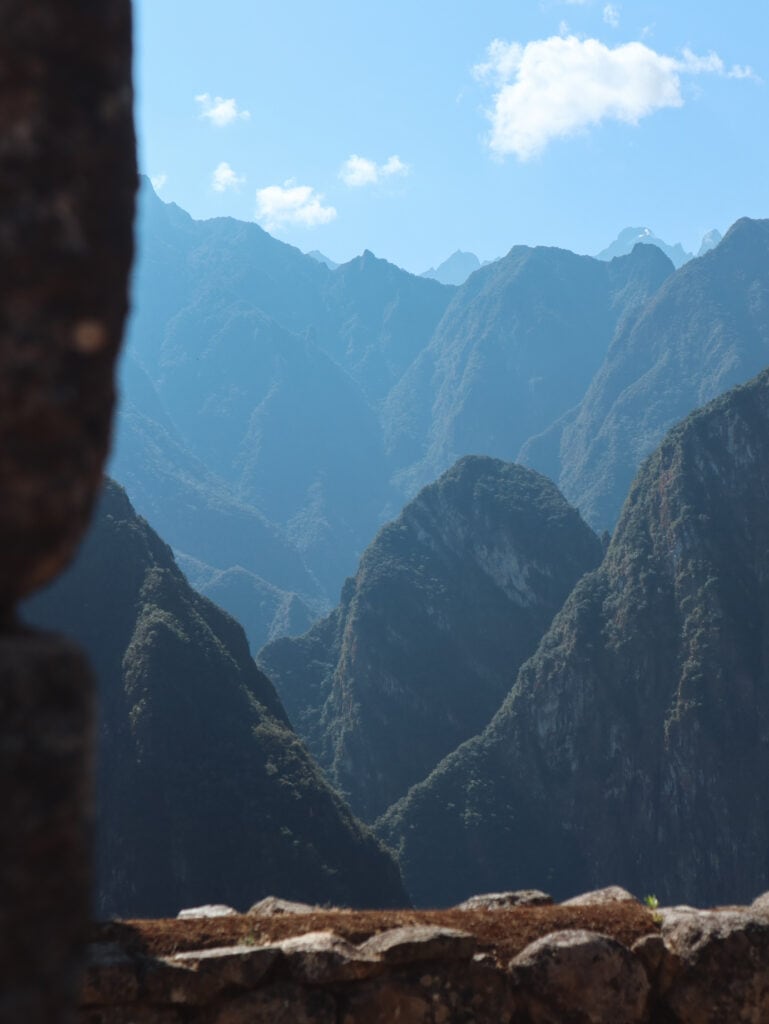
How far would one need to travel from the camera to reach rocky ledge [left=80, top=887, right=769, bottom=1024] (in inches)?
221

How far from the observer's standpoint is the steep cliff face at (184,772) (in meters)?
59.6

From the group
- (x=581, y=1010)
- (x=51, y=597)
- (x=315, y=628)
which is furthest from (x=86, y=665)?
(x=315, y=628)

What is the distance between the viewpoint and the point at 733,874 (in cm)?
7831

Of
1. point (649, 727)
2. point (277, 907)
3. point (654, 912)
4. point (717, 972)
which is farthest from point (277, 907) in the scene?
point (649, 727)

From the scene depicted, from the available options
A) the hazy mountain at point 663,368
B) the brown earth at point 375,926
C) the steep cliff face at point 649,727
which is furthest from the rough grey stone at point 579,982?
the hazy mountain at point 663,368

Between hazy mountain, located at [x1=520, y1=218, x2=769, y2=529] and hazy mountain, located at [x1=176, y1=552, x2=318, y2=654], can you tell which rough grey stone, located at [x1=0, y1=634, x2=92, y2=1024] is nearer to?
hazy mountain, located at [x1=176, y1=552, x2=318, y2=654]

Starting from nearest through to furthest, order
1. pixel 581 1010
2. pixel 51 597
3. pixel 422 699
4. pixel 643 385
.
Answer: pixel 581 1010 < pixel 51 597 < pixel 422 699 < pixel 643 385

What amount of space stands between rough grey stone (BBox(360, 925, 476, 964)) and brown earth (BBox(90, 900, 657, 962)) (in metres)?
0.21

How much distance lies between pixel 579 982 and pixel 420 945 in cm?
88

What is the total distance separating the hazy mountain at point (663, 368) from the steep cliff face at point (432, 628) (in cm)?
3667

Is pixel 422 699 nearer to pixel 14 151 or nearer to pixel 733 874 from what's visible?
pixel 733 874

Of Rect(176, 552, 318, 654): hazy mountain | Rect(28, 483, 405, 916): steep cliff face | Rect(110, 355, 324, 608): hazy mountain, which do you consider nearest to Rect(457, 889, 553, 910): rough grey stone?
Rect(28, 483, 405, 916): steep cliff face

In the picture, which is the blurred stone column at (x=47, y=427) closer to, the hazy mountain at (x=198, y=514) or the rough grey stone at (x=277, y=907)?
the rough grey stone at (x=277, y=907)

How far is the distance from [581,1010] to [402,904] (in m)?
61.1
